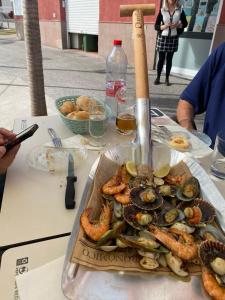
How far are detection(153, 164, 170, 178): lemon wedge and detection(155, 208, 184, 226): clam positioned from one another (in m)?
0.18

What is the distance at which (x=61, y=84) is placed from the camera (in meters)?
5.57

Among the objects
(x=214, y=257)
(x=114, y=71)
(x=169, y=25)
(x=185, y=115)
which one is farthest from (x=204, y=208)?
(x=169, y=25)

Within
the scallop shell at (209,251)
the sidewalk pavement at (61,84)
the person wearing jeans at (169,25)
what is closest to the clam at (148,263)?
the scallop shell at (209,251)

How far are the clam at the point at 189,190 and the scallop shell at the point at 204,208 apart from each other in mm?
15


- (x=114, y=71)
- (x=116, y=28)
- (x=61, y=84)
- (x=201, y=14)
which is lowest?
(x=61, y=84)

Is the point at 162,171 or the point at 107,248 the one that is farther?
the point at 162,171

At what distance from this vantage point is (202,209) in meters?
0.75

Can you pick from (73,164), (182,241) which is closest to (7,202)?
(73,164)

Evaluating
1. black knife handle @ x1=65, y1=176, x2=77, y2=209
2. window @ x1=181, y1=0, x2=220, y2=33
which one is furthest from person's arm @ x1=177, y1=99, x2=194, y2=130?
window @ x1=181, y1=0, x2=220, y2=33

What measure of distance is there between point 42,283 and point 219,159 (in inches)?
32.7

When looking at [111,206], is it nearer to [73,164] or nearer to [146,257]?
[146,257]

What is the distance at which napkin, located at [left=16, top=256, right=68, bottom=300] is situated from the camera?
576mm

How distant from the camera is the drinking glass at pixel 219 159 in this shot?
106cm

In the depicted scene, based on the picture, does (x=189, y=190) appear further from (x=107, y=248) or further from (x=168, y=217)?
(x=107, y=248)
